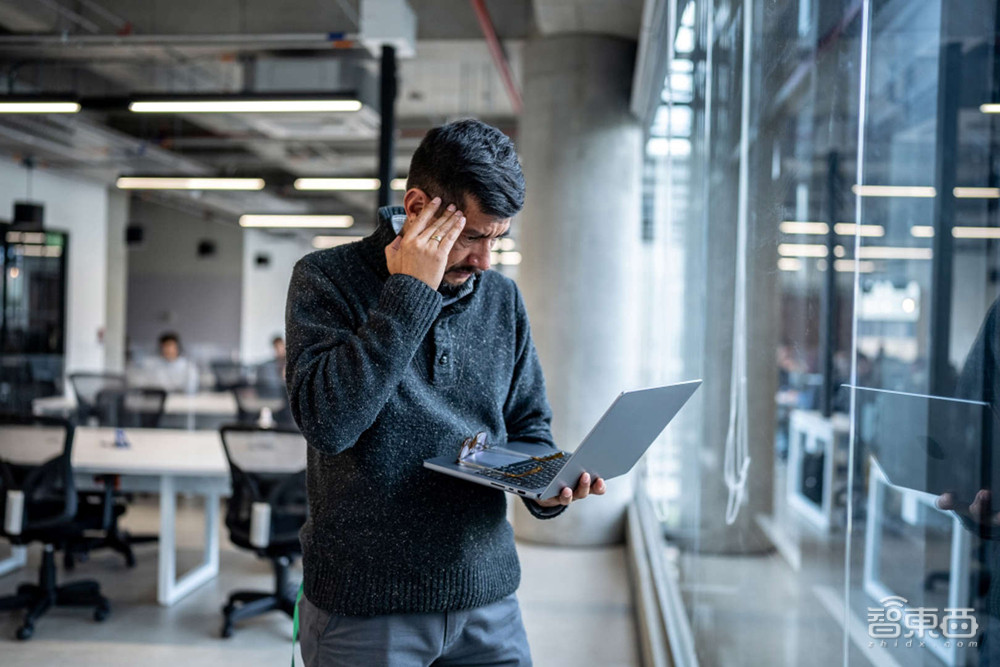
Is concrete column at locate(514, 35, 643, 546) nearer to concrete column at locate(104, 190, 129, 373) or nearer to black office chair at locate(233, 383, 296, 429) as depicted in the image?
black office chair at locate(233, 383, 296, 429)

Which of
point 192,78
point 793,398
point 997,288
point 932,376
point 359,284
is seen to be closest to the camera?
point 997,288

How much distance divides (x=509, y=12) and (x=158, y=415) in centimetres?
403

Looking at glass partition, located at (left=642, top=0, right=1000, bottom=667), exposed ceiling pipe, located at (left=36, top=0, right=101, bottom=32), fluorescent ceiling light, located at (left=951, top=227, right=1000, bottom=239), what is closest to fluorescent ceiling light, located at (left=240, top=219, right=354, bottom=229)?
exposed ceiling pipe, located at (left=36, top=0, right=101, bottom=32)

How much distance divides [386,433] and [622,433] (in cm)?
35

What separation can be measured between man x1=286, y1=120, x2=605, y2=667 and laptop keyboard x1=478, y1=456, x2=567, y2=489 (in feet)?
0.14

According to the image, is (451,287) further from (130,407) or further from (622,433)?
(130,407)

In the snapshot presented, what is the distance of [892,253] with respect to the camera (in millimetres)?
1399

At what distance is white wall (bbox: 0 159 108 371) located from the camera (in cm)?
1141

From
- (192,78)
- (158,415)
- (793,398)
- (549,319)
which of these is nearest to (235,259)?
(192,78)

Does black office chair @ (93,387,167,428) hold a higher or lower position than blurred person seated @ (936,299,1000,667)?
lower

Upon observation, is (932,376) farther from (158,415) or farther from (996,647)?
(158,415)

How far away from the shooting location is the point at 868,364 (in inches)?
58.1

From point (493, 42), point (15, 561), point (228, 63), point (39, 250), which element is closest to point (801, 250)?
point (15, 561)

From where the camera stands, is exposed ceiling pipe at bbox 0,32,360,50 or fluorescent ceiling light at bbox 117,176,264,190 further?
fluorescent ceiling light at bbox 117,176,264,190
